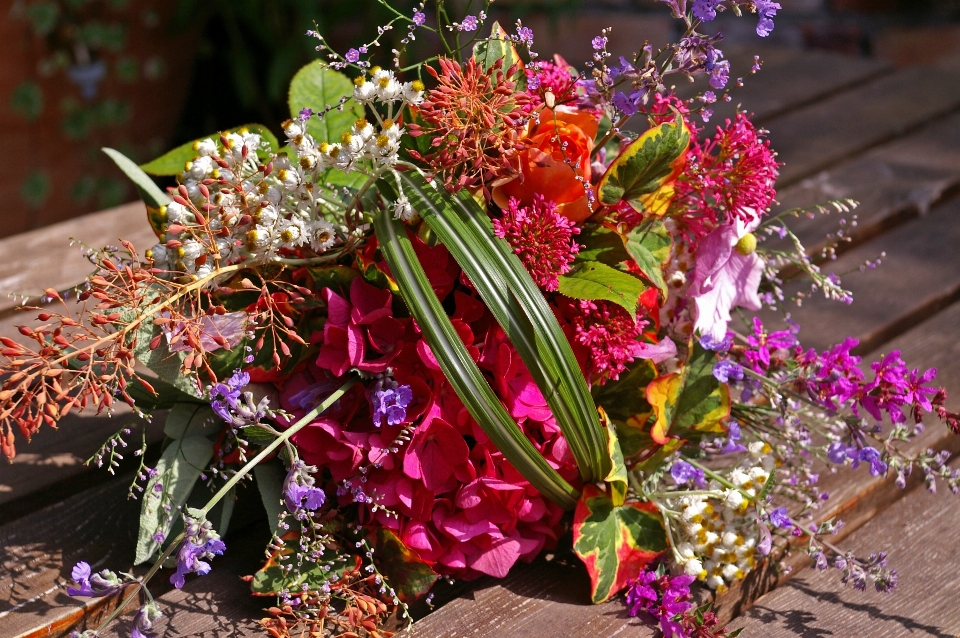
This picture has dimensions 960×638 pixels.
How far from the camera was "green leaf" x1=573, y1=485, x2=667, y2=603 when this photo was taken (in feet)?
2.77

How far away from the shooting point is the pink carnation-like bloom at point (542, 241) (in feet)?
2.63

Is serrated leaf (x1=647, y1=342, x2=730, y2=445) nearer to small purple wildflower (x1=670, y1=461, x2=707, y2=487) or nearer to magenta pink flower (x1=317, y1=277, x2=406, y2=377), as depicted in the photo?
small purple wildflower (x1=670, y1=461, x2=707, y2=487)

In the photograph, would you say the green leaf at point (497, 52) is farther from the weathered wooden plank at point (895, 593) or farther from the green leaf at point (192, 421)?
the weathered wooden plank at point (895, 593)

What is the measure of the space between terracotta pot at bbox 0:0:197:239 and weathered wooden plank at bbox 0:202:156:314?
3.93ft

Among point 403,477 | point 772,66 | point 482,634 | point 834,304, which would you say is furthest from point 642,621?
point 772,66

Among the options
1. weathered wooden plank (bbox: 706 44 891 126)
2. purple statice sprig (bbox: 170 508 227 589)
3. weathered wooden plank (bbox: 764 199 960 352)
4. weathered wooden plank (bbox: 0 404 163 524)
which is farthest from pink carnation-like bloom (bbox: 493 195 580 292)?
weathered wooden plank (bbox: 706 44 891 126)

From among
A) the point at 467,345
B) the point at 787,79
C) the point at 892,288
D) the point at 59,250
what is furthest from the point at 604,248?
the point at 787,79

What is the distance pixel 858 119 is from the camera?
1941mm

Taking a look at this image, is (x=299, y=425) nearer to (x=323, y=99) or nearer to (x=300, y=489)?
(x=300, y=489)

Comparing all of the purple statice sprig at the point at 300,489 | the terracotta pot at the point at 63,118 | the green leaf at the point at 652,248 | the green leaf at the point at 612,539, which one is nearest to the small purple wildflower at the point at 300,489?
the purple statice sprig at the point at 300,489

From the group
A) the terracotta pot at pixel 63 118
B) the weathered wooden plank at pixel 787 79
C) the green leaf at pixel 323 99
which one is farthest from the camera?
the terracotta pot at pixel 63 118

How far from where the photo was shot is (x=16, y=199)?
271 cm

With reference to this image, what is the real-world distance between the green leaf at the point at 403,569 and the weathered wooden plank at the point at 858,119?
1.14 metres

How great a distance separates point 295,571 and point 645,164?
48 cm
